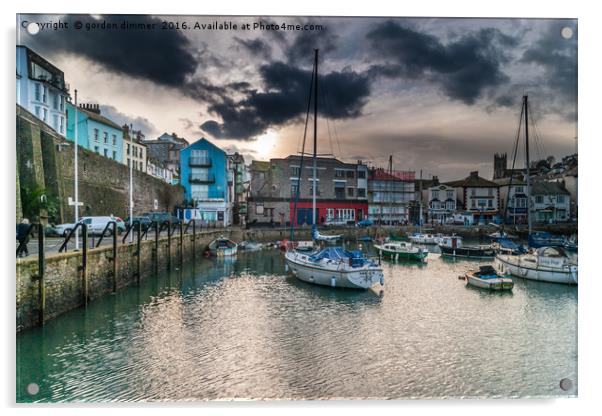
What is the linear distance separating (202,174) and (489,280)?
587 inches

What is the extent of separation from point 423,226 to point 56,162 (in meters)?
27.3

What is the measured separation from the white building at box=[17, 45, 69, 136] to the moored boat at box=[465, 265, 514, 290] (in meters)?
12.3

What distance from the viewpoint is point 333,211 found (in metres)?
28.6

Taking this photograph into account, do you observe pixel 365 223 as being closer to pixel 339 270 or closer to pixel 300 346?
pixel 339 270

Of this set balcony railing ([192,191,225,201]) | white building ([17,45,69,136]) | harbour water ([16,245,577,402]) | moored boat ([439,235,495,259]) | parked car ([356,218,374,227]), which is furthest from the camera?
parked car ([356,218,374,227])

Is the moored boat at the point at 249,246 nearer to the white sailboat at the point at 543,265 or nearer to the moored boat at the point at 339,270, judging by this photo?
the moored boat at the point at 339,270

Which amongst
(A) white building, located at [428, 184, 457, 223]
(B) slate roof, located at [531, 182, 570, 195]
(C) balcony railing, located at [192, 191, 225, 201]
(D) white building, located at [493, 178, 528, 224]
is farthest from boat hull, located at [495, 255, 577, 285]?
(A) white building, located at [428, 184, 457, 223]

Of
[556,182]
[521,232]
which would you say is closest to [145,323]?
[556,182]

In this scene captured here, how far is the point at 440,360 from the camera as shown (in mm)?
6664

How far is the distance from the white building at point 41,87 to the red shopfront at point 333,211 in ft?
56.0

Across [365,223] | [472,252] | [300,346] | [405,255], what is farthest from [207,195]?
[300,346]

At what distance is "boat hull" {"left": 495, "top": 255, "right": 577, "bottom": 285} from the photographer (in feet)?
41.3

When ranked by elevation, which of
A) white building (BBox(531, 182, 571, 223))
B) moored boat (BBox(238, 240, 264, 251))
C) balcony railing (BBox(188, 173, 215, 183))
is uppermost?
balcony railing (BBox(188, 173, 215, 183))

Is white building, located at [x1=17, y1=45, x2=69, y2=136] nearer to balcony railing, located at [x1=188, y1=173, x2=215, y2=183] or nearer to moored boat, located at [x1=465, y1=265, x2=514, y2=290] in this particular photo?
balcony railing, located at [x1=188, y1=173, x2=215, y2=183]
